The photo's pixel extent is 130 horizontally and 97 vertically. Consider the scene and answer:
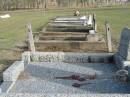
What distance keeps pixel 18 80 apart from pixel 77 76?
1.37m

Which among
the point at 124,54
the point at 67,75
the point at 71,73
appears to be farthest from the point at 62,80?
the point at 124,54

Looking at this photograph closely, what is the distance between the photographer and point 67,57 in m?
10.6

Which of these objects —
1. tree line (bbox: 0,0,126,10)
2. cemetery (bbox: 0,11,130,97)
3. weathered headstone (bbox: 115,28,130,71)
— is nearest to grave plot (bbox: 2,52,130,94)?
cemetery (bbox: 0,11,130,97)

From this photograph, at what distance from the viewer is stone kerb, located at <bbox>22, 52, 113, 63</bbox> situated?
34.4 ft

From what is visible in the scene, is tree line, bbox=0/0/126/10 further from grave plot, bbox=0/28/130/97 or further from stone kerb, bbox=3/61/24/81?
stone kerb, bbox=3/61/24/81

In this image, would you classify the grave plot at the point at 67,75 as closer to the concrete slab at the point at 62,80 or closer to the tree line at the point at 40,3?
the concrete slab at the point at 62,80

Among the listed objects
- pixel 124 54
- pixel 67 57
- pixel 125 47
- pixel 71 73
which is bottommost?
pixel 71 73

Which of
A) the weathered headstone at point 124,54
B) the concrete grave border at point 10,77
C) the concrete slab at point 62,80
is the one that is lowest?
the concrete slab at point 62,80

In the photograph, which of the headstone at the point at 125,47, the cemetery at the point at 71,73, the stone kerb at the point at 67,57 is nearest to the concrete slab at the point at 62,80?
the cemetery at the point at 71,73

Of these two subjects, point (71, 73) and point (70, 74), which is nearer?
point (70, 74)

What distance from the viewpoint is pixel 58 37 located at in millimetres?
17453

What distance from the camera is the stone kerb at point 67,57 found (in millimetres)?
10498

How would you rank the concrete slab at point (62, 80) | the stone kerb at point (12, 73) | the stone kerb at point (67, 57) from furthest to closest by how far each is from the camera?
the stone kerb at point (67, 57) → the stone kerb at point (12, 73) → the concrete slab at point (62, 80)

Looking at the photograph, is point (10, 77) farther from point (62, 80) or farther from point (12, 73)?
point (62, 80)
